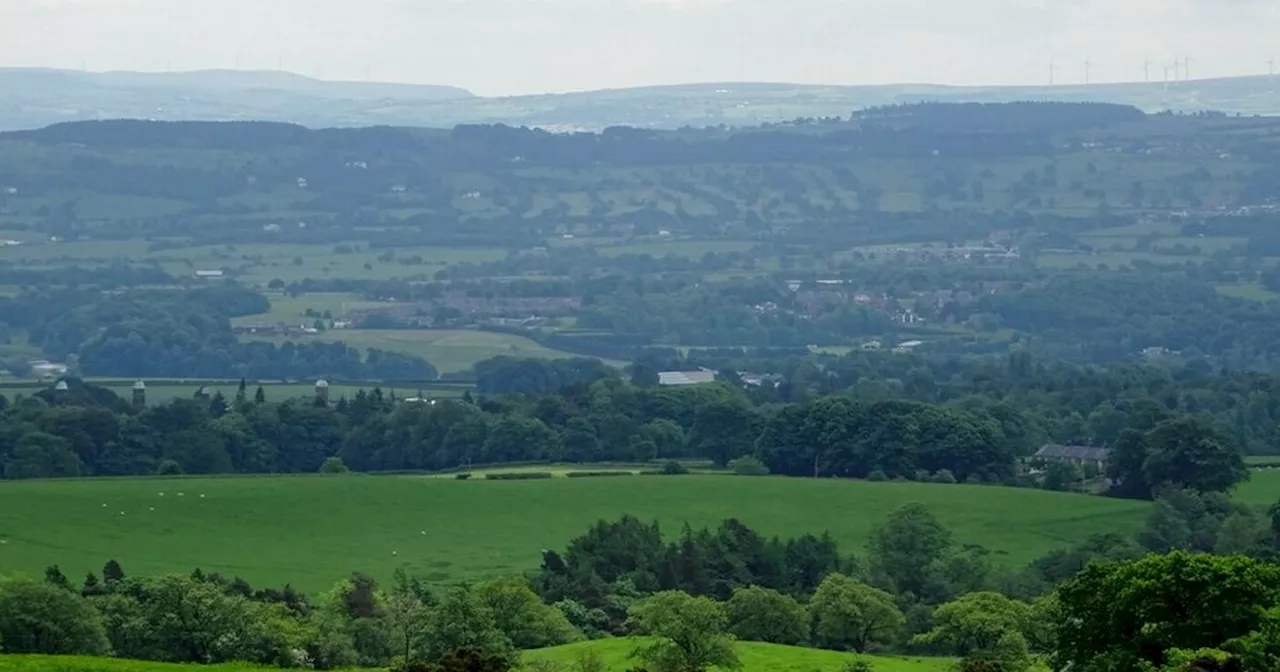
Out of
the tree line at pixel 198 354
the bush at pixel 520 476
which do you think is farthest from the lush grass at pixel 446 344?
the bush at pixel 520 476

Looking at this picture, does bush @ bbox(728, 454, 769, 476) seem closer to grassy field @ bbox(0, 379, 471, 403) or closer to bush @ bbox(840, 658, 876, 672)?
grassy field @ bbox(0, 379, 471, 403)

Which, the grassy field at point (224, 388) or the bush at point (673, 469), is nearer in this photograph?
the bush at point (673, 469)

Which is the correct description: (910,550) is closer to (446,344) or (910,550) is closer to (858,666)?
(858,666)

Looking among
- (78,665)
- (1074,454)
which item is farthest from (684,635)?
(1074,454)

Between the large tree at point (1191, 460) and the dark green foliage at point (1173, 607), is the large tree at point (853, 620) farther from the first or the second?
the large tree at point (1191, 460)

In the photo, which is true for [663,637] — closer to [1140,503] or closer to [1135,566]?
[1135,566]

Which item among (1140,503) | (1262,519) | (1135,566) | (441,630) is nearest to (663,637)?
(441,630)

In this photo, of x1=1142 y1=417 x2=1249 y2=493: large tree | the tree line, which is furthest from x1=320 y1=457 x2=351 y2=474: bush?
the tree line
